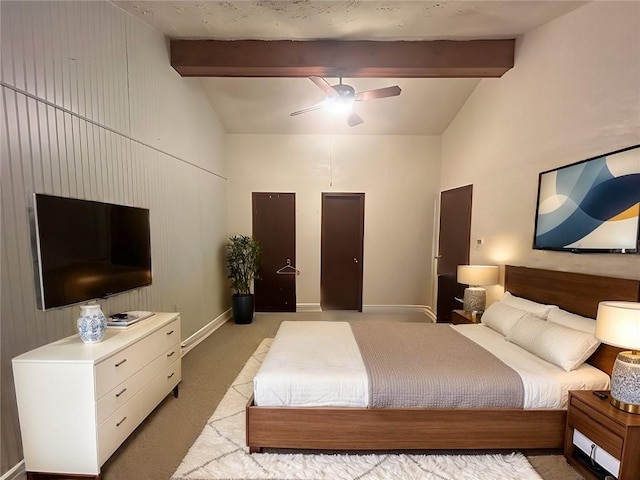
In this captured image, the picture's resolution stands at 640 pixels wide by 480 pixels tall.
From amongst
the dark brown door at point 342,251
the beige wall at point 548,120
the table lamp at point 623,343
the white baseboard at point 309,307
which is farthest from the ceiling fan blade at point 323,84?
the white baseboard at point 309,307

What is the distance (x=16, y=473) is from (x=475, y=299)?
4015 mm

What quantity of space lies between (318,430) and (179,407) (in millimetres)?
1327

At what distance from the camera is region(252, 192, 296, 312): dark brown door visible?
527 cm

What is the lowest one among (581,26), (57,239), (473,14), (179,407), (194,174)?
(179,407)

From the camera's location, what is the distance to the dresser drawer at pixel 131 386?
177 centimetres

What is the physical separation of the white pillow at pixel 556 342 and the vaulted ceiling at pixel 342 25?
259 cm

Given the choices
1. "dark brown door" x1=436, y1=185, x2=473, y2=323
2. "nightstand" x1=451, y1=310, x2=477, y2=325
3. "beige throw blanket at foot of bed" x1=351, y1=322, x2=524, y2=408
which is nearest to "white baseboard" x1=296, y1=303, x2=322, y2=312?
"dark brown door" x1=436, y1=185, x2=473, y2=323

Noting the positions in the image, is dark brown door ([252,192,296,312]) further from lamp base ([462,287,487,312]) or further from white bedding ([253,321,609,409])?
white bedding ([253,321,609,409])

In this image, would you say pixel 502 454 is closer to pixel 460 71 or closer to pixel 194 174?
pixel 460 71

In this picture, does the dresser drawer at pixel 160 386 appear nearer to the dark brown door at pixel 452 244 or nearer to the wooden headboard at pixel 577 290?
the wooden headboard at pixel 577 290

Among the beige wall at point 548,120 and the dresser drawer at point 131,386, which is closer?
the dresser drawer at point 131,386

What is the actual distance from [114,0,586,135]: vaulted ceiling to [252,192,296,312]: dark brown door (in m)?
1.65

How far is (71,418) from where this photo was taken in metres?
1.69

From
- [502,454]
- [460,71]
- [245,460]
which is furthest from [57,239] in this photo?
[460,71]
